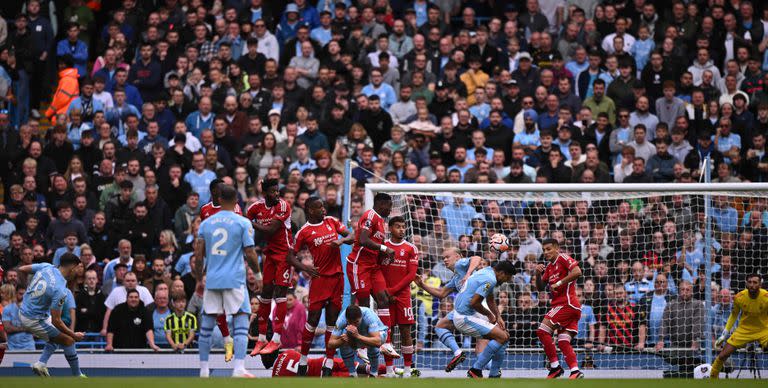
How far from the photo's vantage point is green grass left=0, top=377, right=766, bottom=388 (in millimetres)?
11508

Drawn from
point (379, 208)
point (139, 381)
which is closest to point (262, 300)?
point (379, 208)

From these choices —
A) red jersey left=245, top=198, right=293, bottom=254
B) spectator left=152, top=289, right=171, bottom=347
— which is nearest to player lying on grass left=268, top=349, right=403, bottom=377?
red jersey left=245, top=198, right=293, bottom=254

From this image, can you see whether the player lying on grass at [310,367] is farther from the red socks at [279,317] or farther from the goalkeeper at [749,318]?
the goalkeeper at [749,318]

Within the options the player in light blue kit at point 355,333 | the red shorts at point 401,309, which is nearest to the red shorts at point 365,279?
the red shorts at point 401,309

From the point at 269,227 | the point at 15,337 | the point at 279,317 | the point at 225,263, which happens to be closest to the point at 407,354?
the point at 279,317

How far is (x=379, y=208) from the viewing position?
667 inches

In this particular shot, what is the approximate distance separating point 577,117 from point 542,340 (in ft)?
23.5

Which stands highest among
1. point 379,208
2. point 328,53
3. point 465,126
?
point 328,53

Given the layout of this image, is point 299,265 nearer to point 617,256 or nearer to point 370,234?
point 370,234

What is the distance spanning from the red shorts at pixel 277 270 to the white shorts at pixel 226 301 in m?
2.88

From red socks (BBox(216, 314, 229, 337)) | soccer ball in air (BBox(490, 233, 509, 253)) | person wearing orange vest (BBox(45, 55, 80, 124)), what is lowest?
red socks (BBox(216, 314, 229, 337))

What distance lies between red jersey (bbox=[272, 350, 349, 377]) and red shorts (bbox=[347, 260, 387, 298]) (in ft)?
3.68

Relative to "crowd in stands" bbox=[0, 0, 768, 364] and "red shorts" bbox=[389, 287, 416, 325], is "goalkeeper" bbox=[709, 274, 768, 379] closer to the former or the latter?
"crowd in stands" bbox=[0, 0, 768, 364]

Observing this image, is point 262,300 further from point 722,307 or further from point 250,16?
point 250,16
